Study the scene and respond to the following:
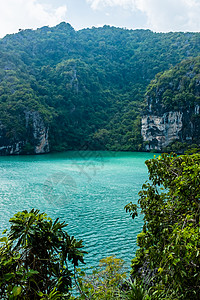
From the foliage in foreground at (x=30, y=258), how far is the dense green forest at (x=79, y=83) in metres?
41.1

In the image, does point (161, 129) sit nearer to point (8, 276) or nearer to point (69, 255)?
point (69, 255)

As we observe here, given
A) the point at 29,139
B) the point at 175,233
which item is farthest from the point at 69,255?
the point at 29,139

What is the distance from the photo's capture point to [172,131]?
44.1 meters

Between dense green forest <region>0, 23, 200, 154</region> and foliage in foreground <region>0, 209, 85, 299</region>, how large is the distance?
1616 inches

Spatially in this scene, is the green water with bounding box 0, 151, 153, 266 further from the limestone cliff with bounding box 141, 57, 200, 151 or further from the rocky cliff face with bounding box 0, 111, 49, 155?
the limestone cliff with bounding box 141, 57, 200, 151

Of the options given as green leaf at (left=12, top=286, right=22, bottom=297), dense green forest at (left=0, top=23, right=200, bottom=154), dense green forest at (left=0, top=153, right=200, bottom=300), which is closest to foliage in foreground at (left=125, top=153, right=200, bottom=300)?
dense green forest at (left=0, top=153, right=200, bottom=300)

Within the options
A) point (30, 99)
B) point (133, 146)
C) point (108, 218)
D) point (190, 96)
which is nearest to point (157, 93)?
point (190, 96)

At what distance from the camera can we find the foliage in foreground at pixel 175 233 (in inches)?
95.9

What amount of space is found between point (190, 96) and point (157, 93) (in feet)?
A: 23.2

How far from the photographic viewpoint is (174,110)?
43.6 meters

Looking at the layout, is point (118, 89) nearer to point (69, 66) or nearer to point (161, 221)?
point (69, 66)

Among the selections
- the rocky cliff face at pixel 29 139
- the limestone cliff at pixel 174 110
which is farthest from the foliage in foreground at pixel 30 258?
the limestone cliff at pixel 174 110

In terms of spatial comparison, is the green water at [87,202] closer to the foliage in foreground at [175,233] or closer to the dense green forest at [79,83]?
the foliage in foreground at [175,233]

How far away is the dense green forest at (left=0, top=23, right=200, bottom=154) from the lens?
147 feet
